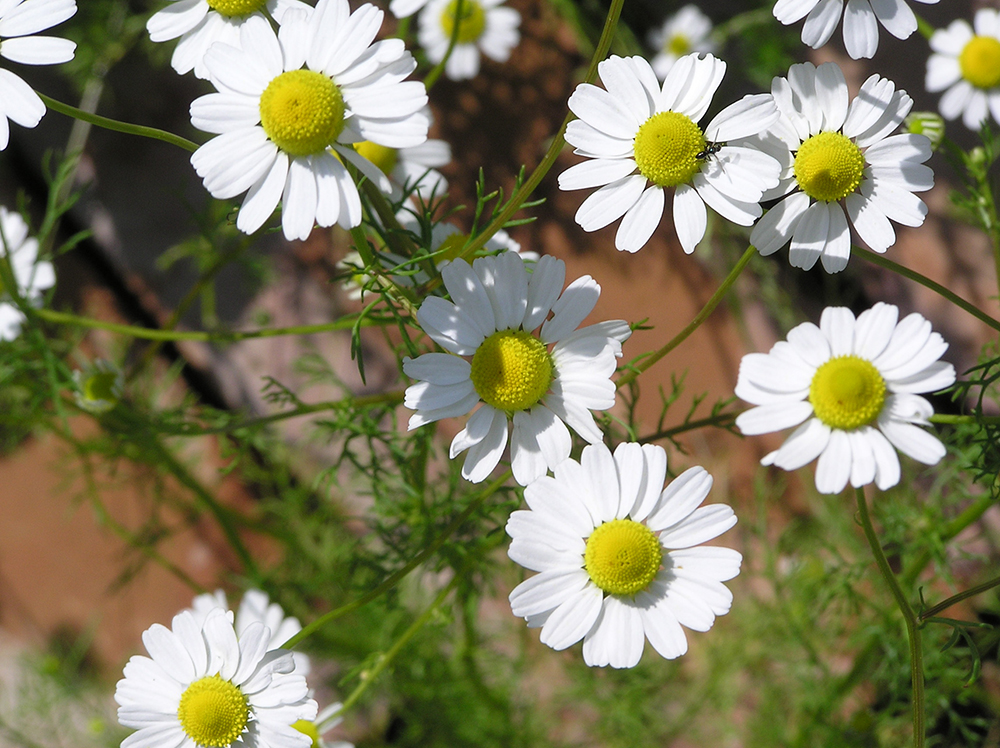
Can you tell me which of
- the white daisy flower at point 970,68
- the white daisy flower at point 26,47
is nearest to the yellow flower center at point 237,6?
the white daisy flower at point 26,47

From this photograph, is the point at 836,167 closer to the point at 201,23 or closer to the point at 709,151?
the point at 709,151

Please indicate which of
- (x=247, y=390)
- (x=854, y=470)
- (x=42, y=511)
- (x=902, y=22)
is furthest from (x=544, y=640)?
(x=42, y=511)

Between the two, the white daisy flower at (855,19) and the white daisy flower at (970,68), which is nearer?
the white daisy flower at (855,19)

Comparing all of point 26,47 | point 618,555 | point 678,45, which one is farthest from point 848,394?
point 678,45

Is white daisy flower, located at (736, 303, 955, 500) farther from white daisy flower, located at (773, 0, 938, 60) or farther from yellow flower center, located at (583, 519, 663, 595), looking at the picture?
white daisy flower, located at (773, 0, 938, 60)

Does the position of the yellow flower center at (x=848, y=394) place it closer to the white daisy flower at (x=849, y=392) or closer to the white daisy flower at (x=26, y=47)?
the white daisy flower at (x=849, y=392)
